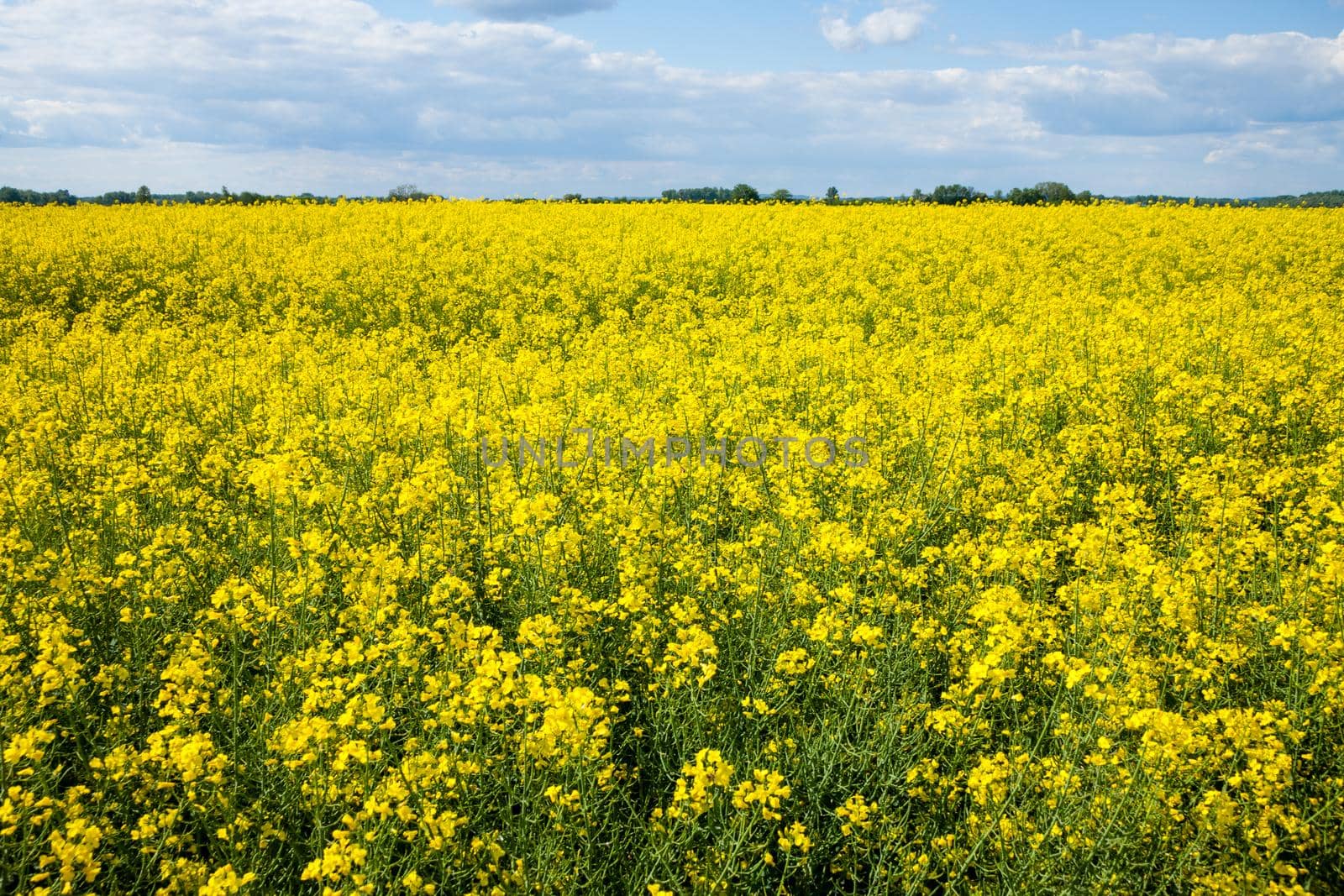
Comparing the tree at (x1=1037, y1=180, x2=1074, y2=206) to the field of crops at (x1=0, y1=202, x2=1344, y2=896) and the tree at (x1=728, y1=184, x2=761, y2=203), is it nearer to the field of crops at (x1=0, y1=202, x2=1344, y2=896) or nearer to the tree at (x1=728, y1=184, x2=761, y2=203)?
the tree at (x1=728, y1=184, x2=761, y2=203)

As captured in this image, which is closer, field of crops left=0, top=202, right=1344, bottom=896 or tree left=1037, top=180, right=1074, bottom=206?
field of crops left=0, top=202, right=1344, bottom=896

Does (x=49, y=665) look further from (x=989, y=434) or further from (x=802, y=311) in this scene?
(x=802, y=311)

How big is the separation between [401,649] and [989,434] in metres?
4.84

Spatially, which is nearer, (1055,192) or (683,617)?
(683,617)

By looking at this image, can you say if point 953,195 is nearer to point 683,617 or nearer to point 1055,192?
point 1055,192

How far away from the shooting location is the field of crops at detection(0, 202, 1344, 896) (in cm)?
259

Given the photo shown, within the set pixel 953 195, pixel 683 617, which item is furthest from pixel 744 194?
pixel 683 617

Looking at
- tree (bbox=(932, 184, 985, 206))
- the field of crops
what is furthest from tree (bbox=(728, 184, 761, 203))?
the field of crops

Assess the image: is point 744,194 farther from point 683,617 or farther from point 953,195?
point 683,617

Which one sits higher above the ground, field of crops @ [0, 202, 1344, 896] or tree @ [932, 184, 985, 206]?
tree @ [932, 184, 985, 206]

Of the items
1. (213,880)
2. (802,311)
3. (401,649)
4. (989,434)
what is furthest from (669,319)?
(213,880)

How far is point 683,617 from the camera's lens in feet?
10.9

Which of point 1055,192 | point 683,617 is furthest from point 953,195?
point 683,617

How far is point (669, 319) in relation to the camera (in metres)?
10.0
